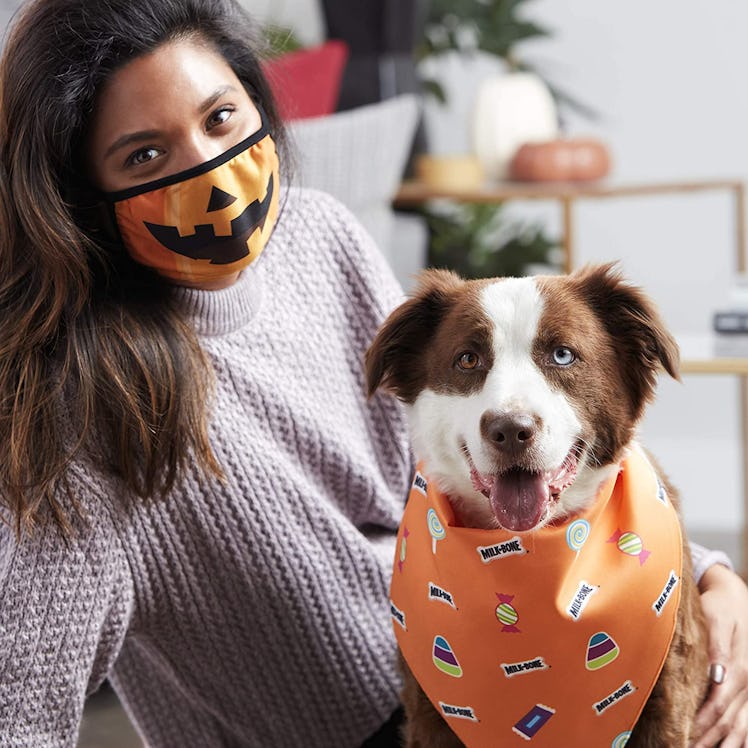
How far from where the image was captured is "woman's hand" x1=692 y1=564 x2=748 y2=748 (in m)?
1.29

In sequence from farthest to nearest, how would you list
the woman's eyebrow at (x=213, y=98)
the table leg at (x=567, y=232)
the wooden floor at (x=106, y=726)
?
the table leg at (x=567, y=232), the wooden floor at (x=106, y=726), the woman's eyebrow at (x=213, y=98)

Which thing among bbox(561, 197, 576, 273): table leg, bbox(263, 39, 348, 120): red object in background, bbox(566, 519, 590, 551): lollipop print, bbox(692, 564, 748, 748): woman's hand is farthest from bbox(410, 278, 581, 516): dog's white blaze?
bbox(561, 197, 576, 273): table leg

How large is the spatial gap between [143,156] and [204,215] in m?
0.10

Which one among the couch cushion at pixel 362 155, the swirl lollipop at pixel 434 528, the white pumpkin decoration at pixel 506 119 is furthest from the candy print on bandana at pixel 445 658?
the white pumpkin decoration at pixel 506 119

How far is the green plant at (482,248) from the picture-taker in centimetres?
414

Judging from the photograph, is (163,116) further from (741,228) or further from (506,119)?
(506,119)

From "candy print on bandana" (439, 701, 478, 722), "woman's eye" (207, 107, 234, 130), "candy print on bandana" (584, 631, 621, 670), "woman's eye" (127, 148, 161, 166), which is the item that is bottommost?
"candy print on bandana" (439, 701, 478, 722)

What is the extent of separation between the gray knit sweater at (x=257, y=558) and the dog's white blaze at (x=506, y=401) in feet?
0.82

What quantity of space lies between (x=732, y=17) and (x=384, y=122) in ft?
6.13

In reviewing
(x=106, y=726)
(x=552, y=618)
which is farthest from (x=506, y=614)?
(x=106, y=726)

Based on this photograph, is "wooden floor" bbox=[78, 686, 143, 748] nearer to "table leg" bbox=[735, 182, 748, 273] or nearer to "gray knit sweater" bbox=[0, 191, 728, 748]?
"gray knit sweater" bbox=[0, 191, 728, 748]

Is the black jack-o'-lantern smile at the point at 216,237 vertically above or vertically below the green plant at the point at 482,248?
A: above

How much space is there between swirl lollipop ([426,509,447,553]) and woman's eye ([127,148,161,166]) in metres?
0.52

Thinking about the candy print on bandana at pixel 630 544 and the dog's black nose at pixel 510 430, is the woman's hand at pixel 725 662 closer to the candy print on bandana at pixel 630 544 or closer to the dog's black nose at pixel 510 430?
the candy print on bandana at pixel 630 544
